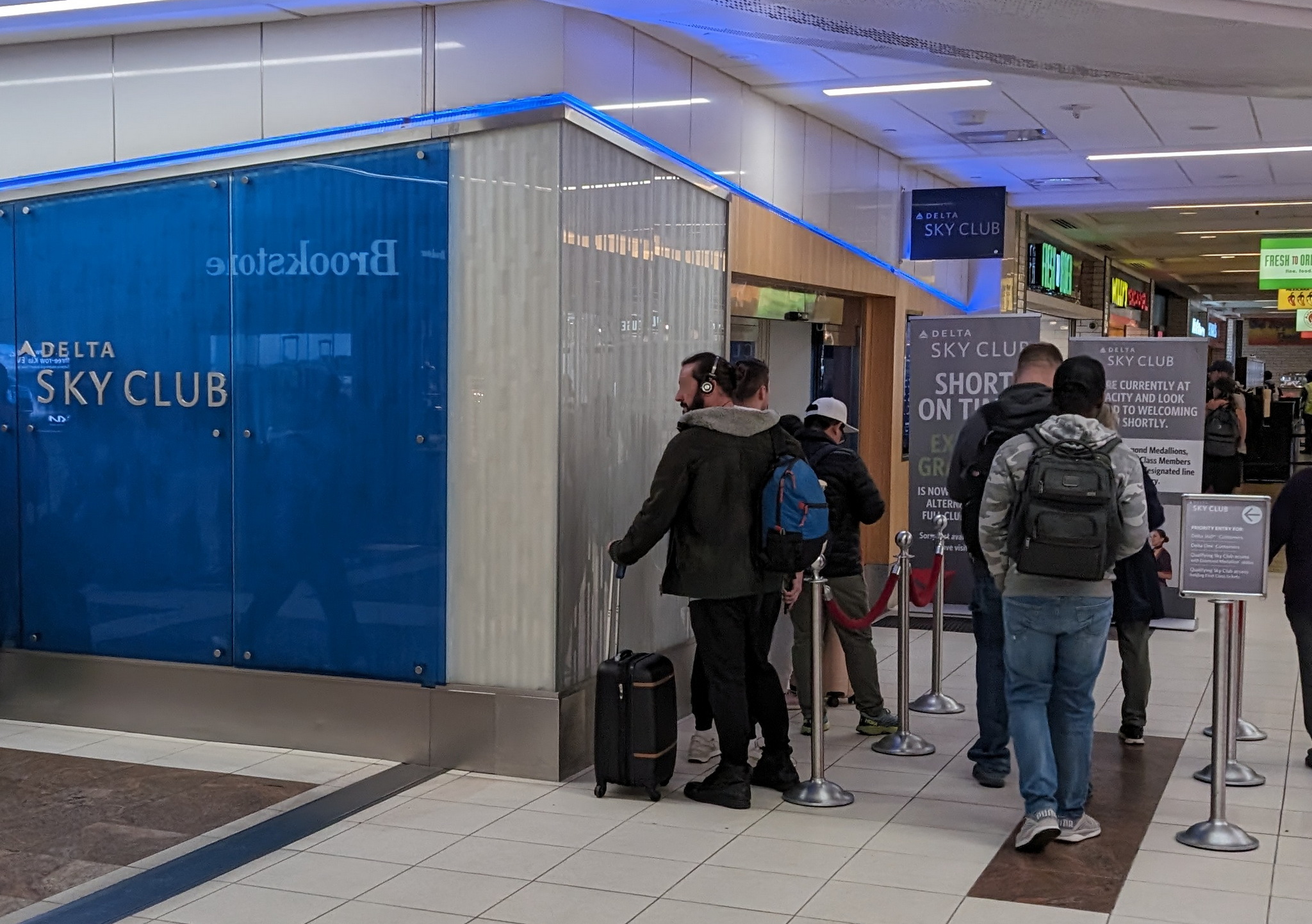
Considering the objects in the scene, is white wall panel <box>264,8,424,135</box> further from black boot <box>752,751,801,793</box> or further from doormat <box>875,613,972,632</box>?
doormat <box>875,613,972,632</box>

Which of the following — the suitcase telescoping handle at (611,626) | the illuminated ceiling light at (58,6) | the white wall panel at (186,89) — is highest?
the illuminated ceiling light at (58,6)

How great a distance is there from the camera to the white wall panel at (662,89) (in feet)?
21.4

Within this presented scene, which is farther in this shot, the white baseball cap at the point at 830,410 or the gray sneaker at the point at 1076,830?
the white baseball cap at the point at 830,410

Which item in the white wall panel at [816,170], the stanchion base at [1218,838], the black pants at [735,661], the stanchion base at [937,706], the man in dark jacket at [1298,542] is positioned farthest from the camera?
the white wall panel at [816,170]

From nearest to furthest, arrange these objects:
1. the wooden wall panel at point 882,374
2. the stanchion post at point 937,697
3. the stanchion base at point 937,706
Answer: the stanchion post at point 937,697, the stanchion base at point 937,706, the wooden wall panel at point 882,374

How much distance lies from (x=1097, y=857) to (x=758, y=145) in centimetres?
487

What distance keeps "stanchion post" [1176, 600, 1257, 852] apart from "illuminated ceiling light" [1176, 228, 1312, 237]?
13.0 m

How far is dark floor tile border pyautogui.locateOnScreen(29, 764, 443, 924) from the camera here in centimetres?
422

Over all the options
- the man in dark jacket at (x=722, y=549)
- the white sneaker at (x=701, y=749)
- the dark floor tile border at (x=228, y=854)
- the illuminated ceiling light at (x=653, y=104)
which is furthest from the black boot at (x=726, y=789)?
the illuminated ceiling light at (x=653, y=104)

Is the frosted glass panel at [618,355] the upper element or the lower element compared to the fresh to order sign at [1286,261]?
lower

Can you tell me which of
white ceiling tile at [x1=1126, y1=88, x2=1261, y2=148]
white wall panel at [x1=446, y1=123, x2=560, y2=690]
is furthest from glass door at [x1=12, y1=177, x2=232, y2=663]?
white ceiling tile at [x1=1126, y1=88, x2=1261, y2=148]

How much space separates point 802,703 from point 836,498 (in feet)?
3.14

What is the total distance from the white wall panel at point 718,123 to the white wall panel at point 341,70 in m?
1.80

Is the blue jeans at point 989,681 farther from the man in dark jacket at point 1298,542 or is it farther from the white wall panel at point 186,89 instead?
the white wall panel at point 186,89
